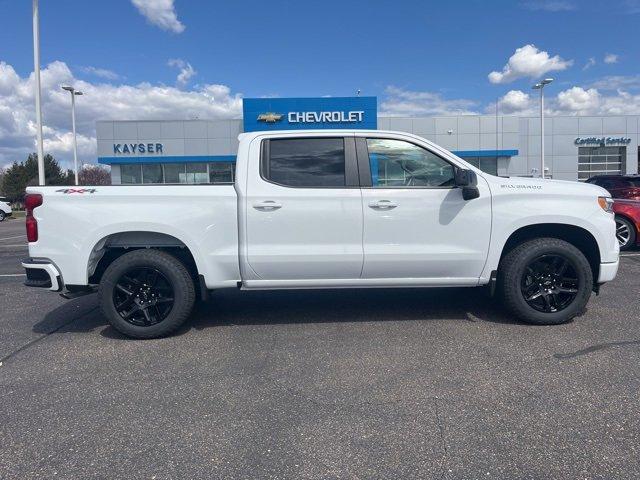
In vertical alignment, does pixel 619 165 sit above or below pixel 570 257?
above

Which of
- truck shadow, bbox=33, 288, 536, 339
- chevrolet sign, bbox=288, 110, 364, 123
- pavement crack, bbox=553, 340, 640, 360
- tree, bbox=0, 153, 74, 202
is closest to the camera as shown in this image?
pavement crack, bbox=553, 340, 640, 360

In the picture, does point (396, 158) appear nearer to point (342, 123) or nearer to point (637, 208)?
point (637, 208)

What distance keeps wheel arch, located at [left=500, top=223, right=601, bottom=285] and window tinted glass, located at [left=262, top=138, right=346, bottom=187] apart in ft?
6.09

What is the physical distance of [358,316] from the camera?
565 cm

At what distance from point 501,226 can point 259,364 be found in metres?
2.67

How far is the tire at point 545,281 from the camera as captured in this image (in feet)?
16.4

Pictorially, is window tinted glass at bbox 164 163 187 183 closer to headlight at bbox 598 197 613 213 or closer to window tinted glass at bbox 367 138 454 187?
window tinted glass at bbox 367 138 454 187

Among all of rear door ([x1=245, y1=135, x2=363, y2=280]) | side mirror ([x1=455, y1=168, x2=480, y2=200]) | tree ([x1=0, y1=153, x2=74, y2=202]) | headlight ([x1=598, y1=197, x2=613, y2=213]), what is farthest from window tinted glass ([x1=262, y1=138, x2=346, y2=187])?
tree ([x1=0, y1=153, x2=74, y2=202])

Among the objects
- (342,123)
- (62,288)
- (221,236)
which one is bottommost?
(62,288)

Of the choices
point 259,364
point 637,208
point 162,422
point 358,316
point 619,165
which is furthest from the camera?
point 619,165

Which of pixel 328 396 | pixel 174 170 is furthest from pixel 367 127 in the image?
pixel 328 396

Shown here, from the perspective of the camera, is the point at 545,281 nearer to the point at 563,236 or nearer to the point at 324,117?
the point at 563,236

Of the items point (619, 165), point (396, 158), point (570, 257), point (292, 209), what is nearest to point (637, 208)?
point (570, 257)

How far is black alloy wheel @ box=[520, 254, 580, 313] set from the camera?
5.11 m
